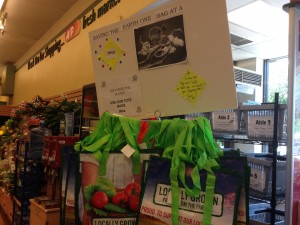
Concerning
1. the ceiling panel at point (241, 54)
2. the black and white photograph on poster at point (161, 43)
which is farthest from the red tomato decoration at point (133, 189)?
the ceiling panel at point (241, 54)

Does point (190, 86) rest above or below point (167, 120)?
above

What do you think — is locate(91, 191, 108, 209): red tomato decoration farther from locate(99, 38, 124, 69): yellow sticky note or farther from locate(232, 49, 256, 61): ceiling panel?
locate(232, 49, 256, 61): ceiling panel

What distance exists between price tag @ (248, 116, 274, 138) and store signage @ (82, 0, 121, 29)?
6.57 feet

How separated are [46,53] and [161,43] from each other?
5.03 meters

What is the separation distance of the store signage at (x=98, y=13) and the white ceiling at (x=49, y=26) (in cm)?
74

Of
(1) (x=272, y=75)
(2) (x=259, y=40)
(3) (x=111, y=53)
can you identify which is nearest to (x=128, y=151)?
(3) (x=111, y=53)

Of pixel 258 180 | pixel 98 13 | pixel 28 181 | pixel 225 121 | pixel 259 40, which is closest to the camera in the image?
pixel 258 180

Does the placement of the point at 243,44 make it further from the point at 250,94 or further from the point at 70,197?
the point at 70,197

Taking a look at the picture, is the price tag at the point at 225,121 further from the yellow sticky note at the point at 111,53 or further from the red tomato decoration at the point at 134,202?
the red tomato decoration at the point at 134,202

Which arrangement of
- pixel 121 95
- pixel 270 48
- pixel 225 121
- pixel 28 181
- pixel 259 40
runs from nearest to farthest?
pixel 121 95 → pixel 225 121 → pixel 28 181 → pixel 259 40 → pixel 270 48

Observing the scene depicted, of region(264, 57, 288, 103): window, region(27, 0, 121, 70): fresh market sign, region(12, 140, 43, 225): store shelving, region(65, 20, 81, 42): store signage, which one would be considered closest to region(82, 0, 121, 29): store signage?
region(27, 0, 121, 70): fresh market sign

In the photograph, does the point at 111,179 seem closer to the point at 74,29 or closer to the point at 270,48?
the point at 74,29

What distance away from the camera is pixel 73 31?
4.47 metres

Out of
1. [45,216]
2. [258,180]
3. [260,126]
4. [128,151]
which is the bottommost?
[45,216]
